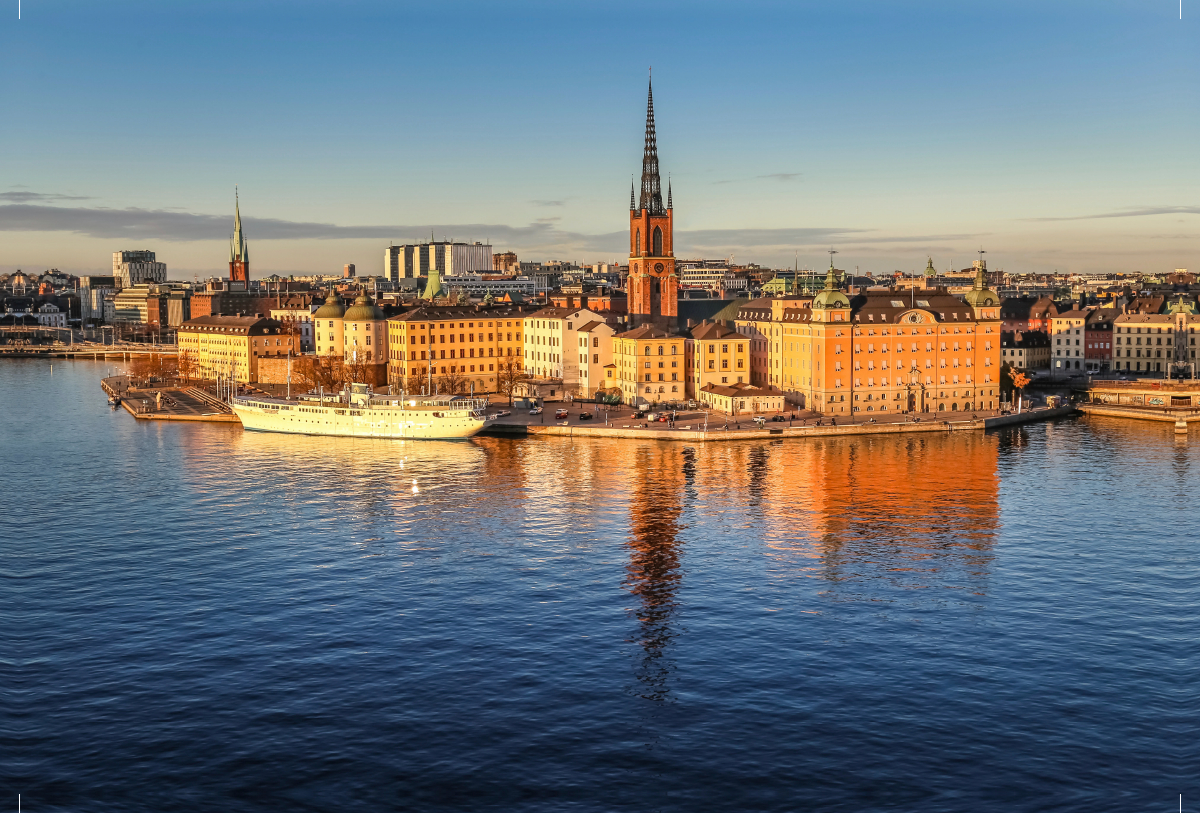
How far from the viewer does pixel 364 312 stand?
11331cm

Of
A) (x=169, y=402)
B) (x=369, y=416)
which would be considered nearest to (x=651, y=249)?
(x=369, y=416)

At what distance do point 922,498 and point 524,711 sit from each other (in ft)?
103

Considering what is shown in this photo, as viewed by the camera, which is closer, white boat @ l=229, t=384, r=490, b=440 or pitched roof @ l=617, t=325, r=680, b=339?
white boat @ l=229, t=384, r=490, b=440

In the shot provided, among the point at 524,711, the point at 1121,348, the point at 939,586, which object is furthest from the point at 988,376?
the point at 524,711

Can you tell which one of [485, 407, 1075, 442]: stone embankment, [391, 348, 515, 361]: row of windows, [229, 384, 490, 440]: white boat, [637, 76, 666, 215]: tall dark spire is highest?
[637, 76, 666, 215]: tall dark spire

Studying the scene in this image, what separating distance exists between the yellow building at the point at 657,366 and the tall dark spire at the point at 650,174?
18.0 meters

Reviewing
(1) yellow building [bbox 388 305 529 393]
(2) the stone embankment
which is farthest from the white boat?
(1) yellow building [bbox 388 305 529 393]

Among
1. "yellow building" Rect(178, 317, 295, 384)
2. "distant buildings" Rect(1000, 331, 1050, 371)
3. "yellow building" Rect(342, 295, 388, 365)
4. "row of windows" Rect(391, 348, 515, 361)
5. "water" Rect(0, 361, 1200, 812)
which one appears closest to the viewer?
"water" Rect(0, 361, 1200, 812)

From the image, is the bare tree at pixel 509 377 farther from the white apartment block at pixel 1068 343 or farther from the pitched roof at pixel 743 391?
the white apartment block at pixel 1068 343

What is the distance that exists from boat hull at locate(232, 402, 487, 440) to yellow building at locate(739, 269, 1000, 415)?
23231 millimetres

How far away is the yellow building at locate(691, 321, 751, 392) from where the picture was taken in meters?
92.5

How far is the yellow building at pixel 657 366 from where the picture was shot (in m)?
93.6

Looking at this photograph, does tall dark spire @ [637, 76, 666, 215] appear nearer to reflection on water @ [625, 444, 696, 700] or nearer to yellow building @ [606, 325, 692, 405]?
yellow building @ [606, 325, 692, 405]

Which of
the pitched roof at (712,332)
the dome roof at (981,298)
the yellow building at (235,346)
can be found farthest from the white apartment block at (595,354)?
the yellow building at (235,346)
